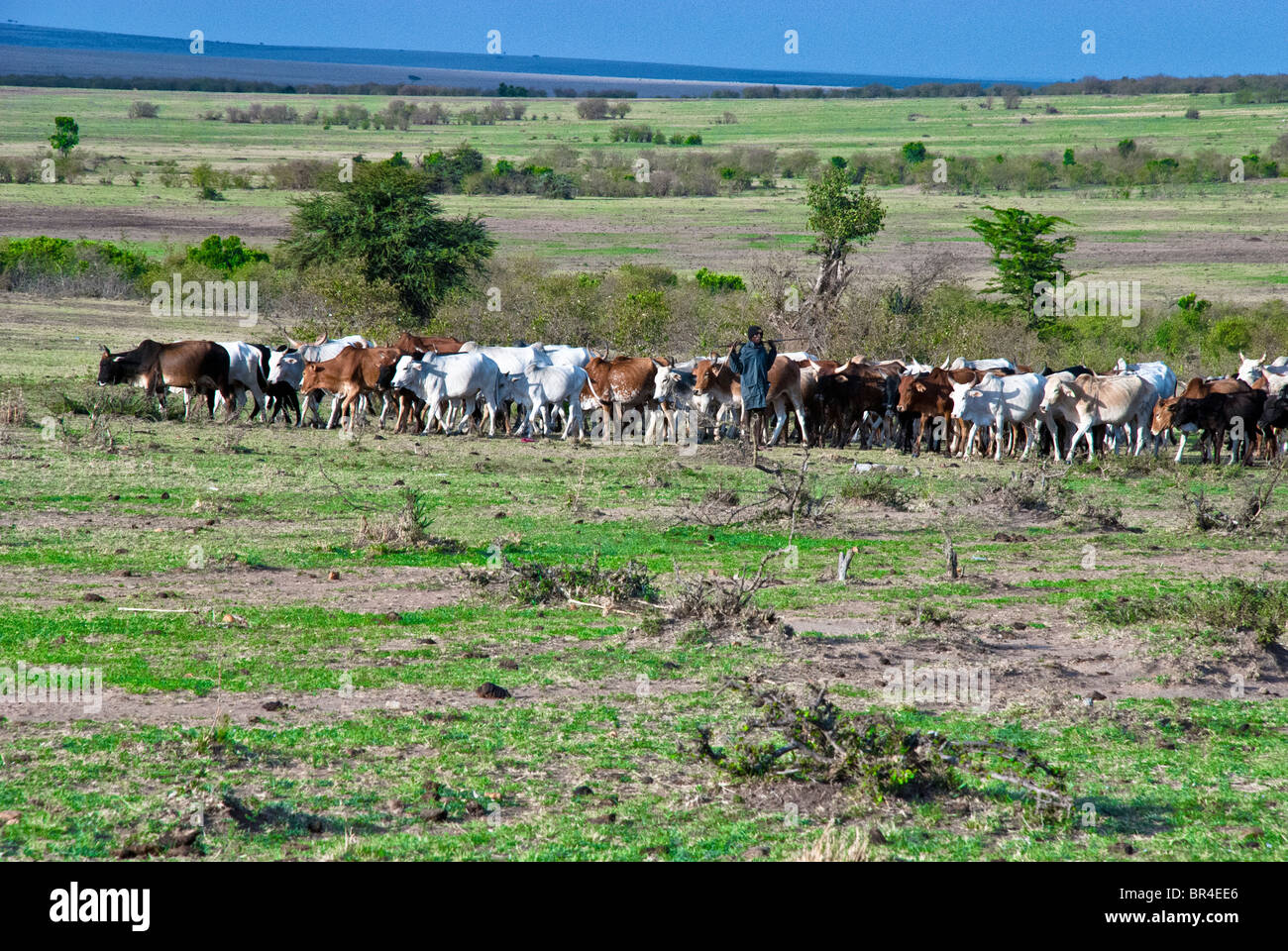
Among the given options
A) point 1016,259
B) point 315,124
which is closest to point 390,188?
point 1016,259

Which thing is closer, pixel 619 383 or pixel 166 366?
pixel 166 366

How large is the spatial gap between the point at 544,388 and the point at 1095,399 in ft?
29.5

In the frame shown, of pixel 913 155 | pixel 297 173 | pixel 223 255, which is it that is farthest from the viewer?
pixel 913 155

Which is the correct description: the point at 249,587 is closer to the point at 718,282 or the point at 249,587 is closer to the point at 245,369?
the point at 245,369

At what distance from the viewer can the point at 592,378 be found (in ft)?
75.0

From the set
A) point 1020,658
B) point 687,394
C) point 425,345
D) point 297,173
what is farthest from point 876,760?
point 297,173

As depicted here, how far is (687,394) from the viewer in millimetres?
22344

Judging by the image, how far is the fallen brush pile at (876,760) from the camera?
6.27 meters

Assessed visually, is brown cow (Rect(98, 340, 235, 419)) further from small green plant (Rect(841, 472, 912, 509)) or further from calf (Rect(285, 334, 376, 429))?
small green plant (Rect(841, 472, 912, 509))

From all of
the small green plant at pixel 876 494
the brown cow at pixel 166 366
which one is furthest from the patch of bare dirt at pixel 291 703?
the brown cow at pixel 166 366

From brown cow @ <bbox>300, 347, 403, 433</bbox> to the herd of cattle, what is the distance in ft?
0.07

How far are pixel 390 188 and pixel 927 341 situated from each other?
15.4 m

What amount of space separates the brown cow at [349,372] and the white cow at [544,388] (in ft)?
6.28

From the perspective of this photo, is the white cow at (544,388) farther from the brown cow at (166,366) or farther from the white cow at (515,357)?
the brown cow at (166,366)
